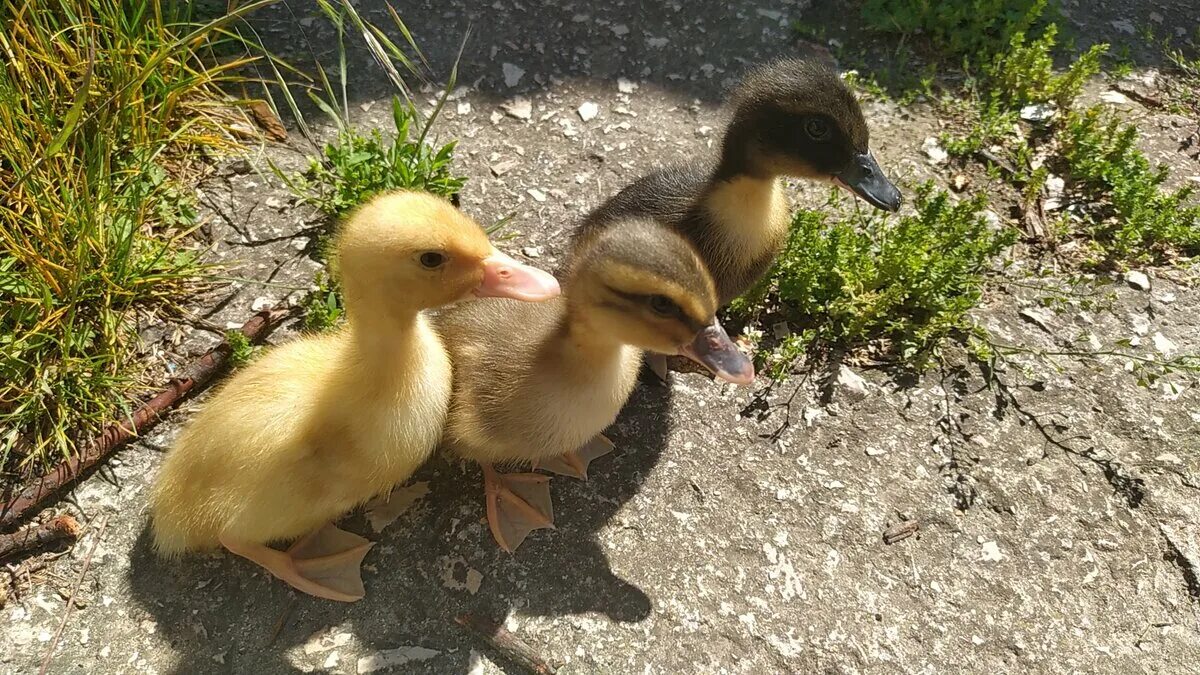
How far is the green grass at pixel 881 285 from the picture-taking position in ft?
9.53

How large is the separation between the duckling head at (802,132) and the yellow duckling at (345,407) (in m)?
0.89

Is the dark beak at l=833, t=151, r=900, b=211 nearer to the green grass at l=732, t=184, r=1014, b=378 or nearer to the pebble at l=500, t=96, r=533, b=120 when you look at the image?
the green grass at l=732, t=184, r=1014, b=378

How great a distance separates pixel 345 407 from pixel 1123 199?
3.24 m

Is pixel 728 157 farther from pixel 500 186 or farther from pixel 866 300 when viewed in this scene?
pixel 500 186

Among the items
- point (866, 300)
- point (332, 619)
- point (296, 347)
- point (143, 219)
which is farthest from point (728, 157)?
point (143, 219)

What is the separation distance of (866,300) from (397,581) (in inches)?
76.6

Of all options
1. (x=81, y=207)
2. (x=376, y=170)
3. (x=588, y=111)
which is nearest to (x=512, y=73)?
(x=588, y=111)

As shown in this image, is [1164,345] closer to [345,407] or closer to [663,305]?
[663,305]

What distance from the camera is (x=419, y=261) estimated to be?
1.89 metres

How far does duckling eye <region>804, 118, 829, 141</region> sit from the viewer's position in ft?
7.93

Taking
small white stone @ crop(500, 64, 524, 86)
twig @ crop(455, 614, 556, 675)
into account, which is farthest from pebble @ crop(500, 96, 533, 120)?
twig @ crop(455, 614, 556, 675)

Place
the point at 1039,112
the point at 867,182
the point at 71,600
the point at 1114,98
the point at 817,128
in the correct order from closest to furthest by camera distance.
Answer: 1. the point at 71,600
2. the point at 817,128
3. the point at 867,182
4. the point at 1039,112
5. the point at 1114,98

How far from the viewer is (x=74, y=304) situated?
8.70ft

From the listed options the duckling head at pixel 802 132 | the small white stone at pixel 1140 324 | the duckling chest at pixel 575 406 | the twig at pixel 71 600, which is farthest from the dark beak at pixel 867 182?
the twig at pixel 71 600
